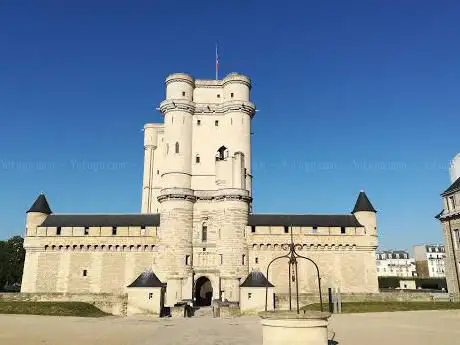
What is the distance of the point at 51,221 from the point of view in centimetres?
4466

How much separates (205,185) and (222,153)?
4611mm

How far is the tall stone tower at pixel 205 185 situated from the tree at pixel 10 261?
106 ft

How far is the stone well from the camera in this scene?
38.2 feet

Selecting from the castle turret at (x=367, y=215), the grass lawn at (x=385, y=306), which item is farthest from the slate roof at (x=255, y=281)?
the castle turret at (x=367, y=215)

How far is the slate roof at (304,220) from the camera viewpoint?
43.7 m

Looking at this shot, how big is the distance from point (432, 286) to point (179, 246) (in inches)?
2095

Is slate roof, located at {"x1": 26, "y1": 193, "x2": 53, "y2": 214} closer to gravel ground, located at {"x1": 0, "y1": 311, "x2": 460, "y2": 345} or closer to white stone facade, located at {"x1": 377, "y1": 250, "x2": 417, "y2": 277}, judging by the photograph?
gravel ground, located at {"x1": 0, "y1": 311, "x2": 460, "y2": 345}

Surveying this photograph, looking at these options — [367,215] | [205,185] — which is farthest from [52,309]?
[367,215]

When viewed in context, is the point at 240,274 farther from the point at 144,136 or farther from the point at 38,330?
the point at 144,136

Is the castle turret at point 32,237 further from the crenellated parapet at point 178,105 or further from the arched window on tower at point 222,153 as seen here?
the arched window on tower at point 222,153

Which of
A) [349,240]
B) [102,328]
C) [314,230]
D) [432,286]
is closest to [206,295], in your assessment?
[314,230]

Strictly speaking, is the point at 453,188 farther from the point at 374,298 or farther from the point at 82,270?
the point at 82,270

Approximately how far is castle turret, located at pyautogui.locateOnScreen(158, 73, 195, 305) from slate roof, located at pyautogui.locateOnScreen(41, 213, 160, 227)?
Answer: 2.71m

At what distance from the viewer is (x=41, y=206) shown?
45.8m
